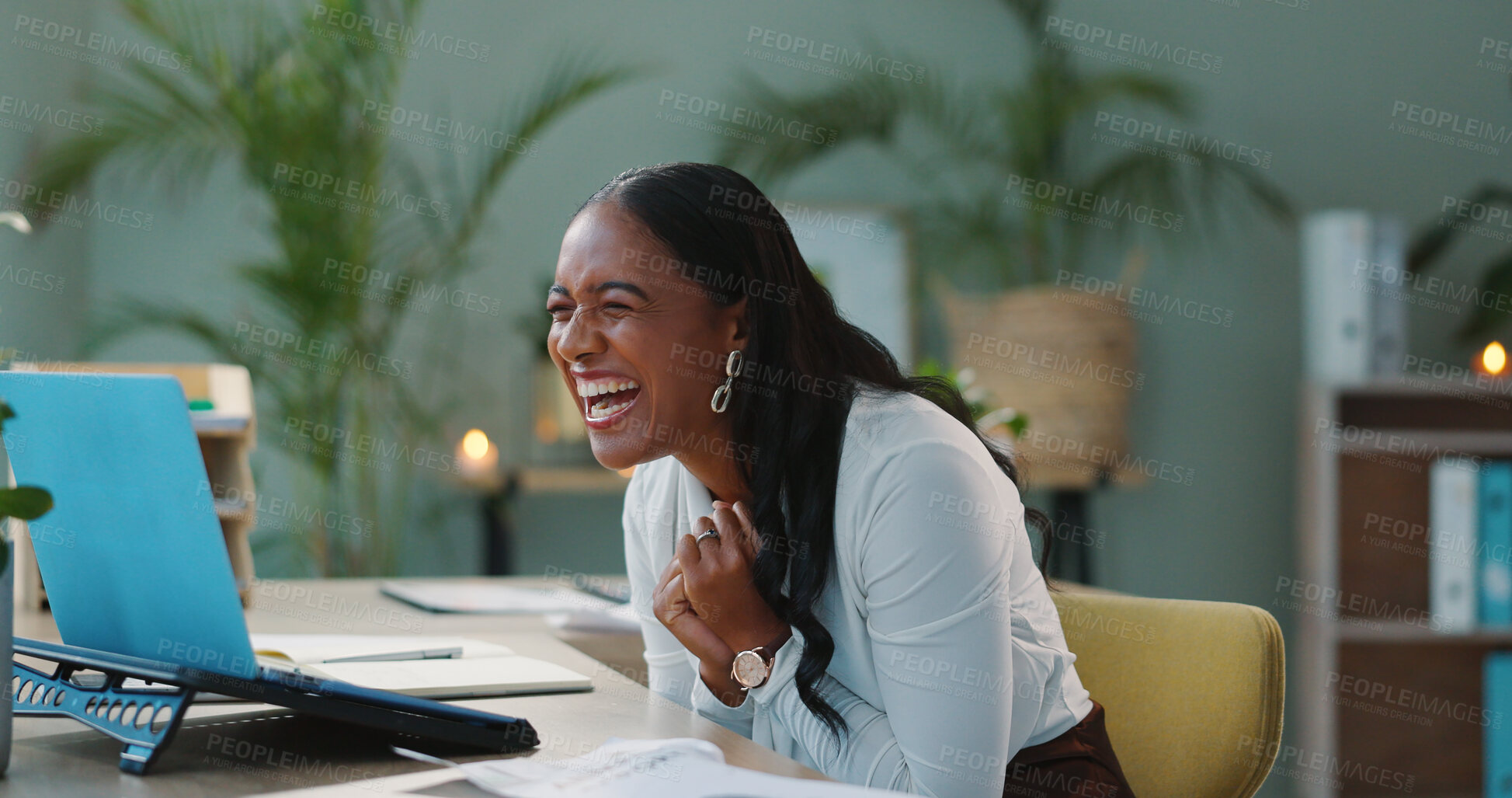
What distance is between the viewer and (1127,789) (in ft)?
3.69

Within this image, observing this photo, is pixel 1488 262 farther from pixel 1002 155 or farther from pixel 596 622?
pixel 596 622

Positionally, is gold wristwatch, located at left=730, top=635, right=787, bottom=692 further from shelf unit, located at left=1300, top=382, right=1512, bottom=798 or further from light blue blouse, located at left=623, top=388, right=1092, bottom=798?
shelf unit, located at left=1300, top=382, right=1512, bottom=798

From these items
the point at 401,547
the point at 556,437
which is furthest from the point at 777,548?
the point at 401,547

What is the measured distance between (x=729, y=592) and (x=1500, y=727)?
2.63m

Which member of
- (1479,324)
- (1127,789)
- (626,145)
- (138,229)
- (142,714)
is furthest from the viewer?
(1479,324)

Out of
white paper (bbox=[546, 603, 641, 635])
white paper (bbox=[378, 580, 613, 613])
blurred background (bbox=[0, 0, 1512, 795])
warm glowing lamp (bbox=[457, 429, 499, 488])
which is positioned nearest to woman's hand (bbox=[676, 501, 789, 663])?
white paper (bbox=[546, 603, 641, 635])

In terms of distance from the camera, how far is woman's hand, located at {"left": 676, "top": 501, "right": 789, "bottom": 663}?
109 centimetres

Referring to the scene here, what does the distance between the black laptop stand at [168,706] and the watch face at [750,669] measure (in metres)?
0.26

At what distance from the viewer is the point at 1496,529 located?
285 cm

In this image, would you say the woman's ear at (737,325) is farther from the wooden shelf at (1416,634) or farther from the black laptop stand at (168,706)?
the wooden shelf at (1416,634)

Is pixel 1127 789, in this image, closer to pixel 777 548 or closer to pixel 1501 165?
pixel 777 548

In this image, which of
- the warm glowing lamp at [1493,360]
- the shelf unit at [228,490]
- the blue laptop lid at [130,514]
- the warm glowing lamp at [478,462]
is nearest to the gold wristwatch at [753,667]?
the blue laptop lid at [130,514]

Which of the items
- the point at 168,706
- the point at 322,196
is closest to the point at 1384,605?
the point at 322,196

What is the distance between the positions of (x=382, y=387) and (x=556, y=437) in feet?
1.36
